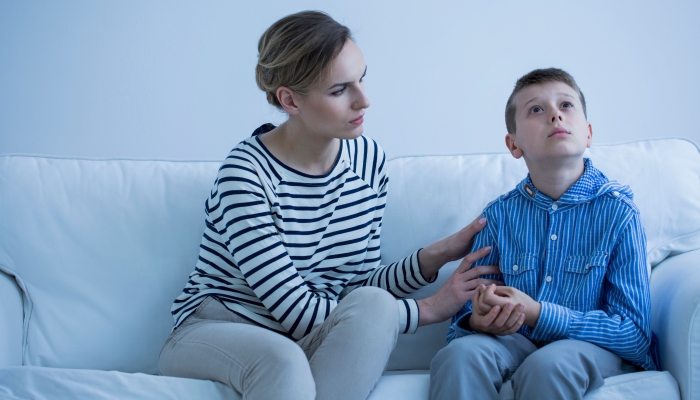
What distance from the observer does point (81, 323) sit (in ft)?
5.13

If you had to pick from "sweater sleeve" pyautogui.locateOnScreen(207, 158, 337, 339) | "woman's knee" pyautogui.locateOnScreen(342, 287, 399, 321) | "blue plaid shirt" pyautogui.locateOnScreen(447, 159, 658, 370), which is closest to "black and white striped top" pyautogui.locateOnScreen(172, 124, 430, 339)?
"sweater sleeve" pyautogui.locateOnScreen(207, 158, 337, 339)

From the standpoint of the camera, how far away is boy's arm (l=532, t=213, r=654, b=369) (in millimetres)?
1198

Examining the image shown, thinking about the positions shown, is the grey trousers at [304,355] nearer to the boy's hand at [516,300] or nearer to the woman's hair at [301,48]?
the boy's hand at [516,300]

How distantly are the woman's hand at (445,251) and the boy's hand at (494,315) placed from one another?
194 mm

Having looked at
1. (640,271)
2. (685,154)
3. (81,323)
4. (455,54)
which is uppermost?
(455,54)

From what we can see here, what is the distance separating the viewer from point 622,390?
1.15m

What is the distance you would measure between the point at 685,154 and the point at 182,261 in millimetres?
1255

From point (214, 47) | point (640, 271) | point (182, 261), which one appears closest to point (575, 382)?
point (640, 271)

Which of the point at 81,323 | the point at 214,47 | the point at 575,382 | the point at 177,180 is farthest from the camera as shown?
the point at 214,47

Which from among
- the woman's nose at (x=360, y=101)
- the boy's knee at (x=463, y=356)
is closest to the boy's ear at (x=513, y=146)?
the woman's nose at (x=360, y=101)

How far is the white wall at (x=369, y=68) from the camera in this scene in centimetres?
202

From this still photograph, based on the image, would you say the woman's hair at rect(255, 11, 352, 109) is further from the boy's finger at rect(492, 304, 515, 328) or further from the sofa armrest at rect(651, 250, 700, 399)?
the sofa armrest at rect(651, 250, 700, 399)

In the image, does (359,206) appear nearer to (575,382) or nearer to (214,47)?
(575,382)

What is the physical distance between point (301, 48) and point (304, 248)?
414mm
